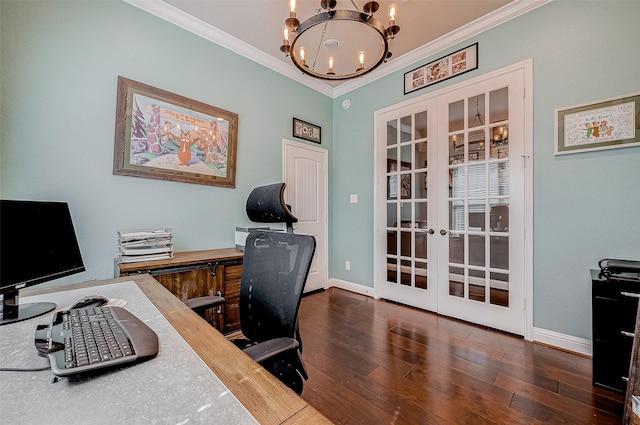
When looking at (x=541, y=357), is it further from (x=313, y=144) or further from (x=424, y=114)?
(x=313, y=144)

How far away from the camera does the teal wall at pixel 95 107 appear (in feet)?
5.85

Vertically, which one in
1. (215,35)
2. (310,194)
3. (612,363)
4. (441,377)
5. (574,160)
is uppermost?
(215,35)

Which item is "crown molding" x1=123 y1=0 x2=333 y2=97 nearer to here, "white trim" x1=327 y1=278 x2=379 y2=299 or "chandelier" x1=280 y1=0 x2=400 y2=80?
"chandelier" x1=280 y1=0 x2=400 y2=80

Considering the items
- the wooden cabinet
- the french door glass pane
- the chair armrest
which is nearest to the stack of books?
the wooden cabinet

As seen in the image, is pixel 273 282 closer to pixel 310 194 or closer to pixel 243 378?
pixel 243 378

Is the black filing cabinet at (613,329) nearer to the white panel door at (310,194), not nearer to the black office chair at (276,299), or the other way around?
the black office chair at (276,299)

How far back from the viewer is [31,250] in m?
1.01

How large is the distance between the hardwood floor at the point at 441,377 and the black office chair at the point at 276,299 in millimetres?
674

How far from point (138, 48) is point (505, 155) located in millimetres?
3462

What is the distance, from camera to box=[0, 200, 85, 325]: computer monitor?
0.92 meters

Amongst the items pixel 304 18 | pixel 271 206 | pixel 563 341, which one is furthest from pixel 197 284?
pixel 563 341

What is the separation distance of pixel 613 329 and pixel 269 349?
85.2 inches

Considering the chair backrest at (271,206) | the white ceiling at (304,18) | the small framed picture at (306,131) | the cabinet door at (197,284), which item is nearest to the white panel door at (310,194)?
the small framed picture at (306,131)

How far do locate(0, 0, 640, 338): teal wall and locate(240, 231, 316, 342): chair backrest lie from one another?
148 centimetres
